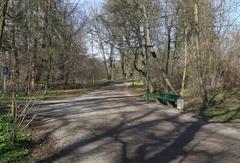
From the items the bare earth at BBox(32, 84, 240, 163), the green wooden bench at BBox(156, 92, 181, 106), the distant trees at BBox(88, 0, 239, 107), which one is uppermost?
the distant trees at BBox(88, 0, 239, 107)

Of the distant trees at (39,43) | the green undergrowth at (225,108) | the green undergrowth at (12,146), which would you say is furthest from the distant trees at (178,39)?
the green undergrowth at (12,146)

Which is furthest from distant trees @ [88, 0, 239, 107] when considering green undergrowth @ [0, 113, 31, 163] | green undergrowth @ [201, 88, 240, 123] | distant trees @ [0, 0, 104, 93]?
green undergrowth @ [0, 113, 31, 163]

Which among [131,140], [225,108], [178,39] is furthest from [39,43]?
[131,140]

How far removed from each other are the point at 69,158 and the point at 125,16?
3004 centimetres

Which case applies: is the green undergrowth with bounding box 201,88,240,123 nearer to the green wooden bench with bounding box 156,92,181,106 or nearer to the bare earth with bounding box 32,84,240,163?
the bare earth with bounding box 32,84,240,163

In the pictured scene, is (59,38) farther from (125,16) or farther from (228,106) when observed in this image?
(228,106)

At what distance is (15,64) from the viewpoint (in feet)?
134

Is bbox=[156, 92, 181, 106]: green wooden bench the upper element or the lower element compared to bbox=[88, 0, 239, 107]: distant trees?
lower

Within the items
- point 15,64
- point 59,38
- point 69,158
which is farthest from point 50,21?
point 69,158

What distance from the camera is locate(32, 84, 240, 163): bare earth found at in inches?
407

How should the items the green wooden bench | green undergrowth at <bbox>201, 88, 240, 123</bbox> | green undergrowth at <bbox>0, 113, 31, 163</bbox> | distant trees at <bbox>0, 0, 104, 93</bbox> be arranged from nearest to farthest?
green undergrowth at <bbox>0, 113, 31, 163</bbox>, green undergrowth at <bbox>201, 88, 240, 123</bbox>, the green wooden bench, distant trees at <bbox>0, 0, 104, 93</bbox>

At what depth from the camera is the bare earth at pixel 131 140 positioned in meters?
10.3

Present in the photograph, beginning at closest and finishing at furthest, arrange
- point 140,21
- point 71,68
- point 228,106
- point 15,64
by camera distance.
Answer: point 228,106 < point 140,21 < point 15,64 < point 71,68

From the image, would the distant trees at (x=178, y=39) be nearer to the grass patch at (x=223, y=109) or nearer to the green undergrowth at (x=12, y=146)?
the grass patch at (x=223, y=109)
